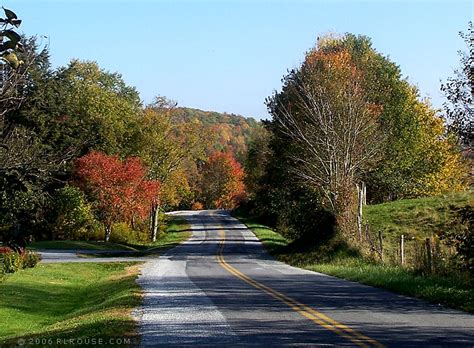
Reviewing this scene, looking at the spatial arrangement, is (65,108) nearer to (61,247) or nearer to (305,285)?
(61,247)

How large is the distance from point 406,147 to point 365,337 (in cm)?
4492

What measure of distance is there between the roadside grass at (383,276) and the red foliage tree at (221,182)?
236ft

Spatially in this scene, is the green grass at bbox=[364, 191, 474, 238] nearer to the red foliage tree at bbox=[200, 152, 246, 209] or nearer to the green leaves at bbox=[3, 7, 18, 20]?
the green leaves at bbox=[3, 7, 18, 20]

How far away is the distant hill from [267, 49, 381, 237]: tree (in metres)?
90.1

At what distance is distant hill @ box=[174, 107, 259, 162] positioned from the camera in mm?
154000

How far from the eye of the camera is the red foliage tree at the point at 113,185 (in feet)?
184

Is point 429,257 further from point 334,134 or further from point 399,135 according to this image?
point 399,135

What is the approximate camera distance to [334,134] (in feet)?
129

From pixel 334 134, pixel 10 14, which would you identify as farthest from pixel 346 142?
pixel 10 14

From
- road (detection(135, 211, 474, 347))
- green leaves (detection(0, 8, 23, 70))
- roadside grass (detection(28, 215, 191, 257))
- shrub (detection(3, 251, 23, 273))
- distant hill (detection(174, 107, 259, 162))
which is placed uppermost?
distant hill (detection(174, 107, 259, 162))

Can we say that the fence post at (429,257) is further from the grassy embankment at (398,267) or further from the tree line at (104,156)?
the tree line at (104,156)

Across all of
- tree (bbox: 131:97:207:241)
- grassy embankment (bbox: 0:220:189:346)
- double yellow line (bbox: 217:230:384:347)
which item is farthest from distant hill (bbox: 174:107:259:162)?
double yellow line (bbox: 217:230:384:347)

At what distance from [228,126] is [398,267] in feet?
506

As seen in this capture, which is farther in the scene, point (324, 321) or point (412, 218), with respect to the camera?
point (412, 218)
